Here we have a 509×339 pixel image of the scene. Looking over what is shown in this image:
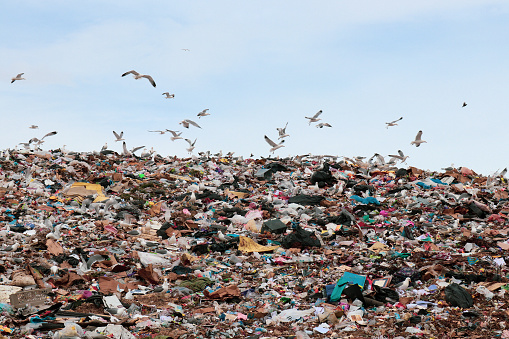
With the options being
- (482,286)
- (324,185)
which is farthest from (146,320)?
(324,185)

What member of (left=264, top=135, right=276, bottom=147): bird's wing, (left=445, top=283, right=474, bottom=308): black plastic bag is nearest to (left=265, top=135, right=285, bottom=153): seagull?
(left=264, top=135, right=276, bottom=147): bird's wing

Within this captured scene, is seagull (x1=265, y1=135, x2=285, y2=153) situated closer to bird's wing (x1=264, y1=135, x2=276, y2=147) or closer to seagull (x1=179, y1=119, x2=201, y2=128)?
bird's wing (x1=264, y1=135, x2=276, y2=147)

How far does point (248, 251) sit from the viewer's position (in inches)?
296

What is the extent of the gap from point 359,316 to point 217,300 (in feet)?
5.72

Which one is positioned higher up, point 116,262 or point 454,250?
point 454,250

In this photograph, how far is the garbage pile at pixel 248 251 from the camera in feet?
17.1

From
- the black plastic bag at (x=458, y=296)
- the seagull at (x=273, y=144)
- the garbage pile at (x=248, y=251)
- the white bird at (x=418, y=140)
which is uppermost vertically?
the white bird at (x=418, y=140)

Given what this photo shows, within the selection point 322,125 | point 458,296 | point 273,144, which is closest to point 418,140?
point 322,125

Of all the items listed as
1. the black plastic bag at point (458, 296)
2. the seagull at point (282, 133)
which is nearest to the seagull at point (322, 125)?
the seagull at point (282, 133)

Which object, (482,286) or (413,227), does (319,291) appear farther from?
(413,227)

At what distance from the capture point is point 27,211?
9.02m

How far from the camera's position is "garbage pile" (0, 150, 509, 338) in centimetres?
523

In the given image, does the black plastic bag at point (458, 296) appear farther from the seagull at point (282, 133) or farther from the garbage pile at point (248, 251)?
the seagull at point (282, 133)

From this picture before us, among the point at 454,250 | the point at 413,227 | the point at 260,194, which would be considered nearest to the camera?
the point at 454,250
